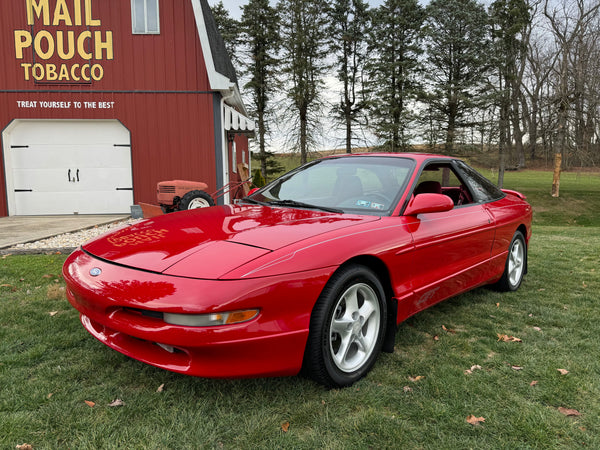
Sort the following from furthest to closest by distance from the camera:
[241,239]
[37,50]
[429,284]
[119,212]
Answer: [119,212] → [37,50] → [429,284] → [241,239]

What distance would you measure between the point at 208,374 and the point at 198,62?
9.88 metres

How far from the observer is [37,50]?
401 inches

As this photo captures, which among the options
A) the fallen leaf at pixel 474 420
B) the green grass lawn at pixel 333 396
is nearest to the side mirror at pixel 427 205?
the green grass lawn at pixel 333 396

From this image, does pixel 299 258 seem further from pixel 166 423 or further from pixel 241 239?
pixel 166 423

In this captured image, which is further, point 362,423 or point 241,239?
point 241,239

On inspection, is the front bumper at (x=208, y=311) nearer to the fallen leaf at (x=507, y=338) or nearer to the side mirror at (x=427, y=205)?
the side mirror at (x=427, y=205)

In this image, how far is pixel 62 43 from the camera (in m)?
10.2

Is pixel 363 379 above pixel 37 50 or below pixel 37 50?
below

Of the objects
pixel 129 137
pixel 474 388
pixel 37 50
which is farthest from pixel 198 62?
pixel 474 388

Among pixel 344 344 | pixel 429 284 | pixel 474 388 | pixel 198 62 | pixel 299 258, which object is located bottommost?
pixel 474 388

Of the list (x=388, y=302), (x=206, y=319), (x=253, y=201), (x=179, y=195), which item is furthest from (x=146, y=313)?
(x=179, y=195)

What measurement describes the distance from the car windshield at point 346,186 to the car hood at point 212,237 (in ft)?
0.76

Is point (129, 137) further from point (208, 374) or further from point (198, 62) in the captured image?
point (208, 374)

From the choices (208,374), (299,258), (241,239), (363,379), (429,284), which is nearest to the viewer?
(208,374)
